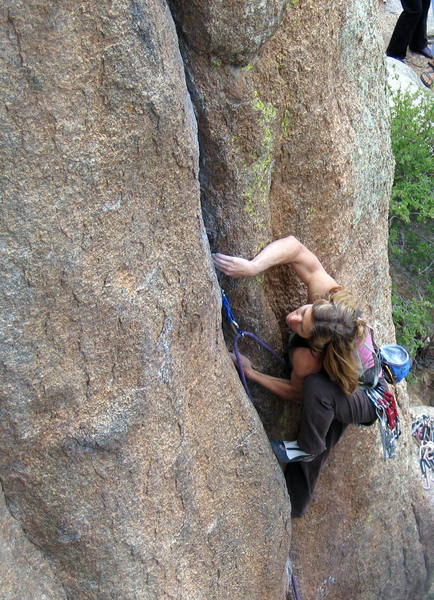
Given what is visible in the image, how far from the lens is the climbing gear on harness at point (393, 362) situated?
3547mm

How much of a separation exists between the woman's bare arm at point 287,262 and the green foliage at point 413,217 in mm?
3240

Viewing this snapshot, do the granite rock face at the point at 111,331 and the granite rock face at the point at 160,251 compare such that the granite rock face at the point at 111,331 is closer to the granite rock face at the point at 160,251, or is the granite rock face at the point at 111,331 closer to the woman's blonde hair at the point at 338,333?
the granite rock face at the point at 160,251

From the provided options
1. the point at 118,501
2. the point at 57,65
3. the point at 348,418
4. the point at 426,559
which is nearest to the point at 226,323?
the point at 348,418

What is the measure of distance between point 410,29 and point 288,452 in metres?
7.17

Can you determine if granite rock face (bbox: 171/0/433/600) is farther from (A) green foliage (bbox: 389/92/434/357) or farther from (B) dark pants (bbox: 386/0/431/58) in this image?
(B) dark pants (bbox: 386/0/431/58)

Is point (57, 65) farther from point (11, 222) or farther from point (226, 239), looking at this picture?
point (226, 239)

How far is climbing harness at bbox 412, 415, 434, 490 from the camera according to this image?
489 centimetres

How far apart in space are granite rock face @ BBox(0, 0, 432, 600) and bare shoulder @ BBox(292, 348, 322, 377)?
0.75 ft

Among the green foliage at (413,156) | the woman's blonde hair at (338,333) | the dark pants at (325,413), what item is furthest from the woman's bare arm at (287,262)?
the green foliage at (413,156)

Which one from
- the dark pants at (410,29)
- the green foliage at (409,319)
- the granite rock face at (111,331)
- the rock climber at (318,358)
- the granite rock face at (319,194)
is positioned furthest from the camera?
the dark pants at (410,29)

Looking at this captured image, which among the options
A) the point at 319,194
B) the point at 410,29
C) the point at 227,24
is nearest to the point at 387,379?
the point at 319,194

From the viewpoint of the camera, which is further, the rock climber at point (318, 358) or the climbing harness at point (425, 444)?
the climbing harness at point (425, 444)

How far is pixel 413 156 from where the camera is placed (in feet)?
22.3

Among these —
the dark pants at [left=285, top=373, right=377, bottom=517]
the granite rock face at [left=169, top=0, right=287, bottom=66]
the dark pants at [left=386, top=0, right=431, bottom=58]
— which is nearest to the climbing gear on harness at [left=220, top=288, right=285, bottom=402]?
the dark pants at [left=285, top=373, right=377, bottom=517]
